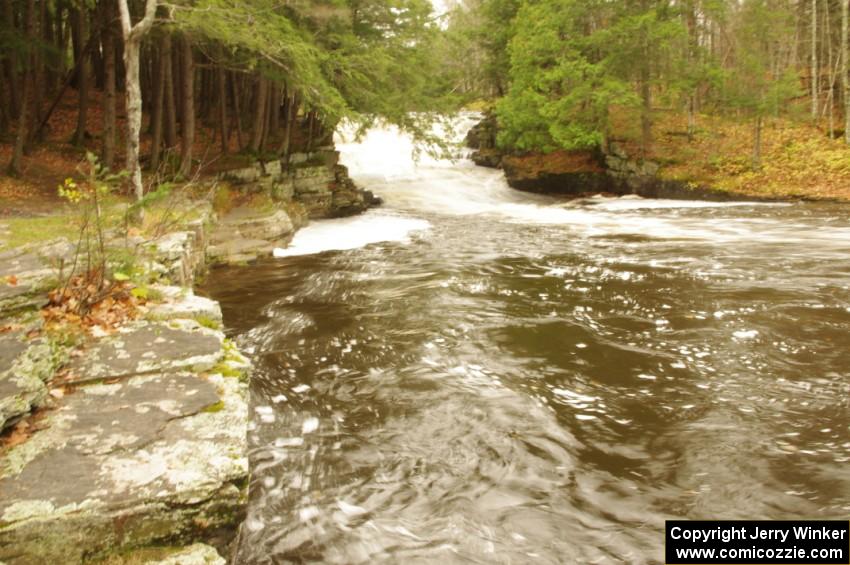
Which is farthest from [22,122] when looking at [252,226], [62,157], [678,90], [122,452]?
[678,90]

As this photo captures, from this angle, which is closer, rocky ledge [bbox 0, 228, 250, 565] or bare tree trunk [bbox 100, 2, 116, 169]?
rocky ledge [bbox 0, 228, 250, 565]

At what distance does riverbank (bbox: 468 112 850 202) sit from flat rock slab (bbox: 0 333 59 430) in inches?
878

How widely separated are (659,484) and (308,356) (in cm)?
422

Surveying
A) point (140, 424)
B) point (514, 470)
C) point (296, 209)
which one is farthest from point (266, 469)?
point (296, 209)

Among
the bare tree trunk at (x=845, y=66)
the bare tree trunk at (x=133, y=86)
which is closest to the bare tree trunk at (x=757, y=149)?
the bare tree trunk at (x=845, y=66)

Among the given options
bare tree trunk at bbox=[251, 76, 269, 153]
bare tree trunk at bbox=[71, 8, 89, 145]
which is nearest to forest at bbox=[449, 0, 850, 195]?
bare tree trunk at bbox=[251, 76, 269, 153]

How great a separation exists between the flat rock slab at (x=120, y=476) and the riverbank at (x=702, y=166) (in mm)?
21814

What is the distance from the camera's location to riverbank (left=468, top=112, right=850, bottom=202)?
20.7 metres

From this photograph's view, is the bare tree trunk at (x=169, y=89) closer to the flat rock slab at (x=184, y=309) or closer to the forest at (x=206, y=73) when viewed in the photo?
the forest at (x=206, y=73)

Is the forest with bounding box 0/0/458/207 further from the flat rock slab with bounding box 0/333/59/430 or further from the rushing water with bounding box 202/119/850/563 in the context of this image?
the flat rock slab with bounding box 0/333/59/430

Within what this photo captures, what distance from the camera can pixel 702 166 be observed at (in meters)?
23.2

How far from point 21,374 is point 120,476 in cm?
125

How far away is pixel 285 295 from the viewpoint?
10039mm

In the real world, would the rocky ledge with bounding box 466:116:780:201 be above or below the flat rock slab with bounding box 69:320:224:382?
above
